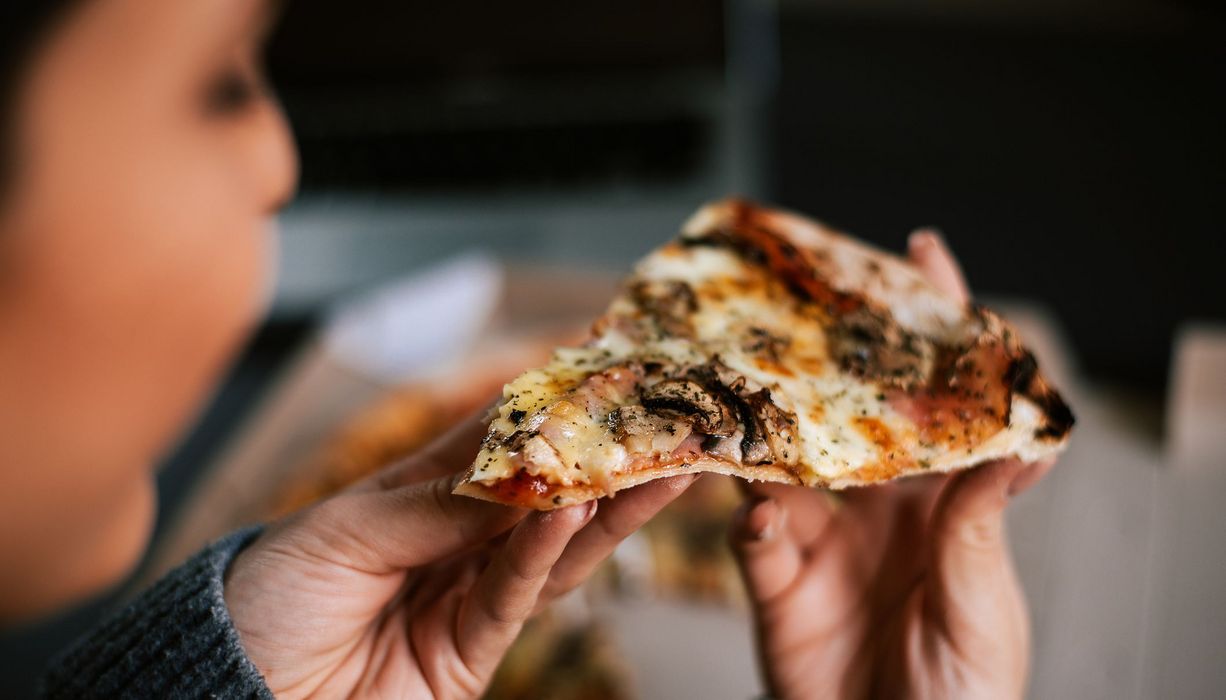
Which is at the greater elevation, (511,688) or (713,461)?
(713,461)

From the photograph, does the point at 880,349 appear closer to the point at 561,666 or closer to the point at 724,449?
the point at 724,449

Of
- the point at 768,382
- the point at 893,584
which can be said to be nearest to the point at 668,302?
the point at 768,382

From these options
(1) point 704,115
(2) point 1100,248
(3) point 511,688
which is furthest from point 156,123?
(2) point 1100,248

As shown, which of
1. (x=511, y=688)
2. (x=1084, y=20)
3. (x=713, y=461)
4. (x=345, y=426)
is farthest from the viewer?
(x=1084, y=20)

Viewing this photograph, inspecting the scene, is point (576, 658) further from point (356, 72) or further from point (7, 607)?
point (356, 72)

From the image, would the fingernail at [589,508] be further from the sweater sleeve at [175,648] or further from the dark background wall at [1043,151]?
the dark background wall at [1043,151]

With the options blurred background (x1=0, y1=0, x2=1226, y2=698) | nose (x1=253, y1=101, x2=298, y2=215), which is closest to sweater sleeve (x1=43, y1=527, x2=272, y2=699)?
blurred background (x1=0, y1=0, x2=1226, y2=698)

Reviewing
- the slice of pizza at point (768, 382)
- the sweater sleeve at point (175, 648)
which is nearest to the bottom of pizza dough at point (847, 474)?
the slice of pizza at point (768, 382)
